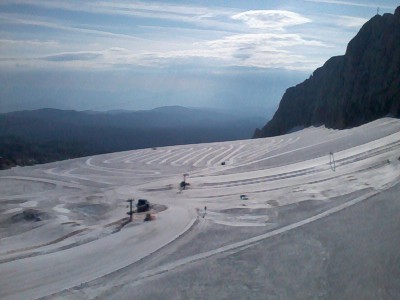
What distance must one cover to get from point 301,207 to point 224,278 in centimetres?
928

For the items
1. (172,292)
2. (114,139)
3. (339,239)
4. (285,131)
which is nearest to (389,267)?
(339,239)

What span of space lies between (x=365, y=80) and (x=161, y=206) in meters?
43.1

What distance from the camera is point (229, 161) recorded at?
44.3 metres

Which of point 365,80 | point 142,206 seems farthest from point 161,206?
point 365,80

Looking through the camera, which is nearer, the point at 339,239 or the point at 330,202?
the point at 339,239

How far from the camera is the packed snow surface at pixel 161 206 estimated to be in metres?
16.8

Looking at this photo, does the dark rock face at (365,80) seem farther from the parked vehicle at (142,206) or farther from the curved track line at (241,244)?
the parked vehicle at (142,206)

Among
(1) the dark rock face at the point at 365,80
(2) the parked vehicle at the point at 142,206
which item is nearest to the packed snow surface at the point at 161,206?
(2) the parked vehicle at the point at 142,206

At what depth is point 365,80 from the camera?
202 ft

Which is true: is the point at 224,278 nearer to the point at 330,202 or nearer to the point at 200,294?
the point at 200,294

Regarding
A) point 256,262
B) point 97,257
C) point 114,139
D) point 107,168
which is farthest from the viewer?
point 114,139

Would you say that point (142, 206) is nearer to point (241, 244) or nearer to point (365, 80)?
point (241, 244)

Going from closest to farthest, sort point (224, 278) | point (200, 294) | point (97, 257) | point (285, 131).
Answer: point (200, 294), point (224, 278), point (97, 257), point (285, 131)

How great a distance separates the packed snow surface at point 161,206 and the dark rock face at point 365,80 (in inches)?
459
